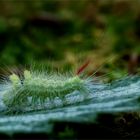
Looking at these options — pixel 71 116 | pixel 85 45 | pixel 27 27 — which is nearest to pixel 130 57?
pixel 85 45

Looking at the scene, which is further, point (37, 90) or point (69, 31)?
point (69, 31)

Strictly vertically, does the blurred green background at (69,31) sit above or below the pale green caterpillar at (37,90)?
above

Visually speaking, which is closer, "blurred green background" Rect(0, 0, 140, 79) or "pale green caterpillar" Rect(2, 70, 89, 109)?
"pale green caterpillar" Rect(2, 70, 89, 109)

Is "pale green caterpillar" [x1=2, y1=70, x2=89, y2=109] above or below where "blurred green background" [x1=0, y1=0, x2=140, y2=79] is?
below

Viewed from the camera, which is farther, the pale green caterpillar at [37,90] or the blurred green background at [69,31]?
the blurred green background at [69,31]

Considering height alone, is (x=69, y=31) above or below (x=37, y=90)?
above
